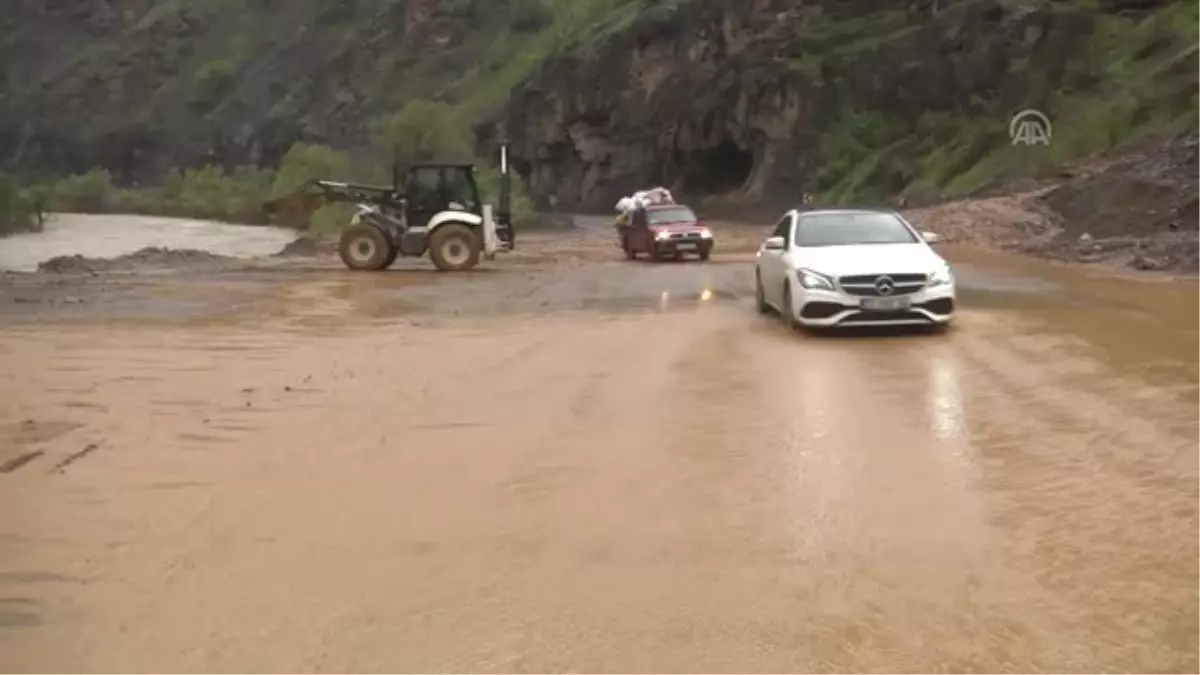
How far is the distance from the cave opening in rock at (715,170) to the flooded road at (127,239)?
24872 millimetres

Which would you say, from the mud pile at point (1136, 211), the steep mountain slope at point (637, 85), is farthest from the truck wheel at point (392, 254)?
the steep mountain slope at point (637, 85)

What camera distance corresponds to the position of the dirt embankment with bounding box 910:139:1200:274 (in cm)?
2775

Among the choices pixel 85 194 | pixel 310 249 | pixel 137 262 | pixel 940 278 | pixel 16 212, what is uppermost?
pixel 940 278

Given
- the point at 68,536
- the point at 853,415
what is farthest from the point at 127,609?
the point at 853,415

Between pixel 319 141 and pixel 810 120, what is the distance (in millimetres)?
63604

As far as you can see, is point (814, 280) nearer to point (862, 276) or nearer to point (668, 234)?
point (862, 276)

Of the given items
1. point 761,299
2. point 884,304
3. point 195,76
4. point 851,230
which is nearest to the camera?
point 884,304

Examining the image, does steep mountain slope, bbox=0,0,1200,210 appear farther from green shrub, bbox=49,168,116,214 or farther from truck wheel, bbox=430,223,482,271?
green shrub, bbox=49,168,116,214

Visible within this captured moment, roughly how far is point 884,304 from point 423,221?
16.7 m

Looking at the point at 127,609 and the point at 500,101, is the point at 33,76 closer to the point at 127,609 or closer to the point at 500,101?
the point at 500,101

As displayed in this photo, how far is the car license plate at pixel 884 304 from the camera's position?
1491cm

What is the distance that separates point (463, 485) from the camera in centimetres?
833

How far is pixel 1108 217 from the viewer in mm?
33562

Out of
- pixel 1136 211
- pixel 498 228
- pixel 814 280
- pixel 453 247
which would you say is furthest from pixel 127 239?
pixel 814 280
